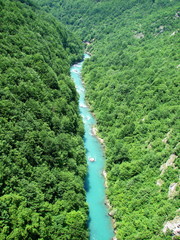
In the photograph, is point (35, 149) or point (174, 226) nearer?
point (174, 226)

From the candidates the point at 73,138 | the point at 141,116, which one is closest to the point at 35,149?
the point at 73,138

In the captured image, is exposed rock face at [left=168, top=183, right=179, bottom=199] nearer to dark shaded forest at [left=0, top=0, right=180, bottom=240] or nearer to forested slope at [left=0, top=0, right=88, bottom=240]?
dark shaded forest at [left=0, top=0, right=180, bottom=240]

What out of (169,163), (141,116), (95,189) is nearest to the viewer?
(169,163)

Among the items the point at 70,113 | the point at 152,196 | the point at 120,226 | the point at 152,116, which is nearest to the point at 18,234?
the point at 120,226

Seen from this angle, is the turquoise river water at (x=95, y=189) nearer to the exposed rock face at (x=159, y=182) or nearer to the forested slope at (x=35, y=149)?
the forested slope at (x=35, y=149)

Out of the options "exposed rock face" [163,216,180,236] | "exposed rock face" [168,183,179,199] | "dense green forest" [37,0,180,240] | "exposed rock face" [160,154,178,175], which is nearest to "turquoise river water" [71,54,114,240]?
"dense green forest" [37,0,180,240]

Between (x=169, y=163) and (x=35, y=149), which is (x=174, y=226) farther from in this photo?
(x=35, y=149)

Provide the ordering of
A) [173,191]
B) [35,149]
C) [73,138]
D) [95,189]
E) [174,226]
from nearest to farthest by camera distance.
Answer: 1. [174,226]
2. [173,191]
3. [35,149]
4. [95,189]
5. [73,138]
